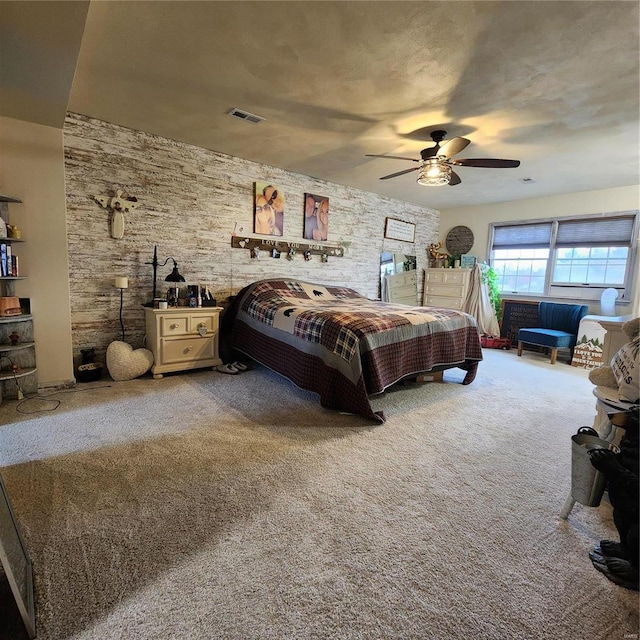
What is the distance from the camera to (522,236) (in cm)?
565

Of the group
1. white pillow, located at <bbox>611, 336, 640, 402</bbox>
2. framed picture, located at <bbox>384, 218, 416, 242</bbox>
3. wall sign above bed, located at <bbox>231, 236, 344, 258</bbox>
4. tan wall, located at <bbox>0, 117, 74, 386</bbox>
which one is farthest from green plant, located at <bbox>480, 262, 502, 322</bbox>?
tan wall, located at <bbox>0, 117, 74, 386</bbox>

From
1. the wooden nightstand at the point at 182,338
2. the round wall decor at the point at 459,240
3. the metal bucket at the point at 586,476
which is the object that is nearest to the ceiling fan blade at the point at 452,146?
the metal bucket at the point at 586,476

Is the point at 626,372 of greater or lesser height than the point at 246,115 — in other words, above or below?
below

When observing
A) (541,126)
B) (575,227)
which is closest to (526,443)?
(541,126)

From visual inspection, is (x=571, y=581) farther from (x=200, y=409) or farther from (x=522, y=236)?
(x=522, y=236)

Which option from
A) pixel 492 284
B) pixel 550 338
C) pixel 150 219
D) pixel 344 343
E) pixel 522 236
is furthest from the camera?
pixel 492 284

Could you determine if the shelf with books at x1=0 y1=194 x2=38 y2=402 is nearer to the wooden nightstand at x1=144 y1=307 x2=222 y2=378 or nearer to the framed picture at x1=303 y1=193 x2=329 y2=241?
the wooden nightstand at x1=144 y1=307 x2=222 y2=378

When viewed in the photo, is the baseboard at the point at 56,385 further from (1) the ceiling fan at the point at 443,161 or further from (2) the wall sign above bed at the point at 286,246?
(1) the ceiling fan at the point at 443,161

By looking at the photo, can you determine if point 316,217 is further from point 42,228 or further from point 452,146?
point 42,228

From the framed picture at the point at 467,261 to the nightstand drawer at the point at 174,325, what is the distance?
475 centimetres

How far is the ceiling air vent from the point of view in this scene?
279 centimetres

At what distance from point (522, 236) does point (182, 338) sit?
5434mm

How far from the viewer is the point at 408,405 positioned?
2.88 m

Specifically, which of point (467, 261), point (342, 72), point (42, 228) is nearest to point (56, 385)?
point (42, 228)
